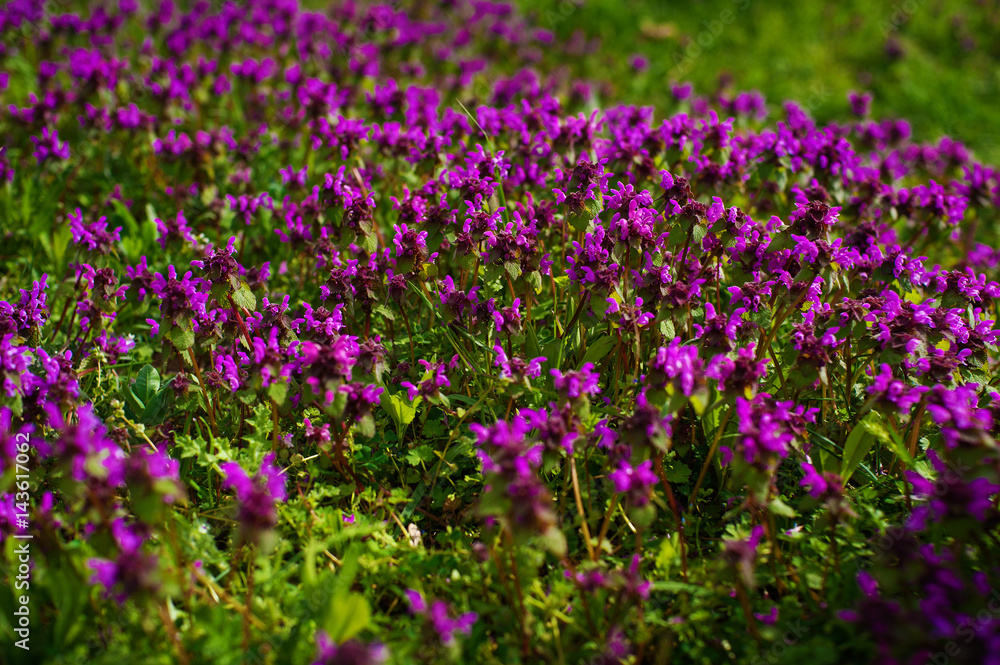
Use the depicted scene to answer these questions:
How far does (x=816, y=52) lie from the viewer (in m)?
9.36

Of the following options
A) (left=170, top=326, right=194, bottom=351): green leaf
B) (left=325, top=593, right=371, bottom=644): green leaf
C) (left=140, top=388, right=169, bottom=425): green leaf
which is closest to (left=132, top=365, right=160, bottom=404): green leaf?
(left=140, top=388, right=169, bottom=425): green leaf

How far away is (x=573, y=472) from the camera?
8.70 feet

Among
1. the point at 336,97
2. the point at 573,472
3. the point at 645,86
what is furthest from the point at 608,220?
the point at 645,86

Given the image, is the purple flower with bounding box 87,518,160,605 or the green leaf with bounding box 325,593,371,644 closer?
the purple flower with bounding box 87,518,160,605

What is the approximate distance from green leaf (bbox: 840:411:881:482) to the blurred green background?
5824mm

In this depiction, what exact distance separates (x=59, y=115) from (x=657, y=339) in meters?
5.02

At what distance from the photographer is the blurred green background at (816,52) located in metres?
8.38

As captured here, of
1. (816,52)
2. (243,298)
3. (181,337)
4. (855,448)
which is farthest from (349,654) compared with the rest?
(816,52)

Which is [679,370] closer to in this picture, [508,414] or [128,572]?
[508,414]

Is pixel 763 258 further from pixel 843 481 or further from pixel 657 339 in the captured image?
pixel 843 481

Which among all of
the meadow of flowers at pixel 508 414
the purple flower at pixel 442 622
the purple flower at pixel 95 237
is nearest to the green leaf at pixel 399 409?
the meadow of flowers at pixel 508 414

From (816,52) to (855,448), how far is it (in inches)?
318

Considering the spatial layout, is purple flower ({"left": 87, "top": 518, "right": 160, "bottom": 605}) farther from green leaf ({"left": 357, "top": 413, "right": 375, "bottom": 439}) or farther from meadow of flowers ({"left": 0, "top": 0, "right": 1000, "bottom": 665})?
green leaf ({"left": 357, "top": 413, "right": 375, "bottom": 439})

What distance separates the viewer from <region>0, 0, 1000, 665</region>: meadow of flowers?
90.0 inches
